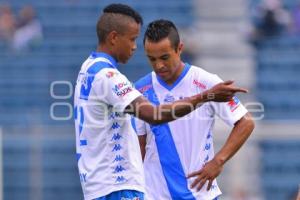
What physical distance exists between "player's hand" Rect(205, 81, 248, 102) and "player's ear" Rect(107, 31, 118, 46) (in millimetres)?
707

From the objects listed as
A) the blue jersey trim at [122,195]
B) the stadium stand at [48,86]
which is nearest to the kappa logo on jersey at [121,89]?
the blue jersey trim at [122,195]

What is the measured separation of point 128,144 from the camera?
538 cm

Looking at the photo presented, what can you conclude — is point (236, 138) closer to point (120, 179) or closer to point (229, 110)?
point (229, 110)

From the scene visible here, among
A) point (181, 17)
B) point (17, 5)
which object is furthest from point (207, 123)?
point (17, 5)

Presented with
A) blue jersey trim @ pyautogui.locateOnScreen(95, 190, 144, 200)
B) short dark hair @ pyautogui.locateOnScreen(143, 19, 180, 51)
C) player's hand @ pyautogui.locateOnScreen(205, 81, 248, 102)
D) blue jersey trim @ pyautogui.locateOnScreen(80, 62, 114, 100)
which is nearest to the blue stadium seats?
short dark hair @ pyautogui.locateOnScreen(143, 19, 180, 51)

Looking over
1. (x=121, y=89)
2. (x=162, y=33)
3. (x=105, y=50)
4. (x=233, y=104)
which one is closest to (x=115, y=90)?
(x=121, y=89)

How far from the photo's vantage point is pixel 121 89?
17.3 feet

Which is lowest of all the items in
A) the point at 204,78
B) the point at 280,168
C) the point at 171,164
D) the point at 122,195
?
the point at 280,168

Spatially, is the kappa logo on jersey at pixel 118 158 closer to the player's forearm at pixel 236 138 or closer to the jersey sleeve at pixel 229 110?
the player's forearm at pixel 236 138

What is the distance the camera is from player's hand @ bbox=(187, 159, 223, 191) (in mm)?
5750

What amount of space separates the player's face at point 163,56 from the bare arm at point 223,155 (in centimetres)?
57

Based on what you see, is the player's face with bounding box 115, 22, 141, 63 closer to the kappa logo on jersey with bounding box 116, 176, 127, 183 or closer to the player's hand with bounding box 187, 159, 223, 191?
the kappa logo on jersey with bounding box 116, 176, 127, 183

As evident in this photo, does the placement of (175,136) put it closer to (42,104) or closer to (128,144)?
(128,144)

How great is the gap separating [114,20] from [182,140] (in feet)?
3.25
